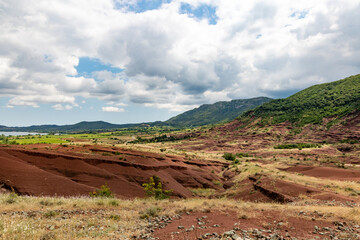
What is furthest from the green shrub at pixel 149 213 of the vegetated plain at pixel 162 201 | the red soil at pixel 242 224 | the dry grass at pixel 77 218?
the red soil at pixel 242 224

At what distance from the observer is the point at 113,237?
309 inches

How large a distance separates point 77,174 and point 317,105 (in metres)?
135

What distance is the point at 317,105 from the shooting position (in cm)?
11919

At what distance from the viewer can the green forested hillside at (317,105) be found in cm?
10179

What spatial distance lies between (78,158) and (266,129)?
105 m

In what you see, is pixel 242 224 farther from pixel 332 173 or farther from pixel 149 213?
pixel 332 173

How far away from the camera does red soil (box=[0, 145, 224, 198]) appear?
62.0 ft

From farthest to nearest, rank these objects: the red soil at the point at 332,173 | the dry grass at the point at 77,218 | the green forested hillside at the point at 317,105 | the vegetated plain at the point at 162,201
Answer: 1. the green forested hillside at the point at 317,105
2. the red soil at the point at 332,173
3. the vegetated plain at the point at 162,201
4. the dry grass at the point at 77,218

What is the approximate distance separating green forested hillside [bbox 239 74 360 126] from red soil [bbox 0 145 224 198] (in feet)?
319

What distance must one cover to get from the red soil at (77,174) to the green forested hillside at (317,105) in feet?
319

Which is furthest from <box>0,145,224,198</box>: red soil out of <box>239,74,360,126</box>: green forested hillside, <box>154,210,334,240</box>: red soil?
<box>239,74,360,126</box>: green forested hillside

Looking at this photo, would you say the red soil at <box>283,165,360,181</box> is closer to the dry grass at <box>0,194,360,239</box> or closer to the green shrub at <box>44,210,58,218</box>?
the dry grass at <box>0,194,360,239</box>

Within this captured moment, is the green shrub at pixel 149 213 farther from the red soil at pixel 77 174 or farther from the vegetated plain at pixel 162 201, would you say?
the red soil at pixel 77 174

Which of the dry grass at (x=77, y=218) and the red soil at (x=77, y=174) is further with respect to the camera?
the red soil at (x=77, y=174)
